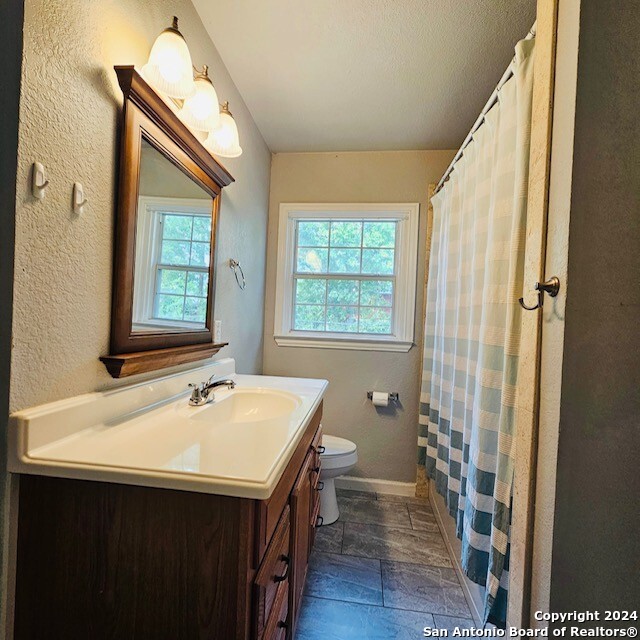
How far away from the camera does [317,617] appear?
52.4 inches

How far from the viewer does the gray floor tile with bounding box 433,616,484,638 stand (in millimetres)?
1314

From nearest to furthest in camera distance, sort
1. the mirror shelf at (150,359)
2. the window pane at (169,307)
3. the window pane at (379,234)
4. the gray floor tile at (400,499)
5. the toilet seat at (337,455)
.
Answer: the mirror shelf at (150,359) < the window pane at (169,307) < the toilet seat at (337,455) < the gray floor tile at (400,499) < the window pane at (379,234)

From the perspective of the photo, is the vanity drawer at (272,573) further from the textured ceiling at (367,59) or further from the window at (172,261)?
the textured ceiling at (367,59)

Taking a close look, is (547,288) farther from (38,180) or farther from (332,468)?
(332,468)

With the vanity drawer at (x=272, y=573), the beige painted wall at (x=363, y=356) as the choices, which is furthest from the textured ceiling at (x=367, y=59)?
the vanity drawer at (x=272, y=573)

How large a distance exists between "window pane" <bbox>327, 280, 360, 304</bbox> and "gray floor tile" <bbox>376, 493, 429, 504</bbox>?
4.62ft

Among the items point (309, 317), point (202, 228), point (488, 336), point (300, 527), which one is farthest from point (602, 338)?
point (309, 317)

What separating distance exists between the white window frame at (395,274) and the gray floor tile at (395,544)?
1.12 meters

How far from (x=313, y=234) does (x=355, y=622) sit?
224cm

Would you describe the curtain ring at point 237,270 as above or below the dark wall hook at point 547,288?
above

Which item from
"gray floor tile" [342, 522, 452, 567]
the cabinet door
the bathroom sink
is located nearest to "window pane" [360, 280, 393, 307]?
the bathroom sink

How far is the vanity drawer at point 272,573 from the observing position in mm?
702

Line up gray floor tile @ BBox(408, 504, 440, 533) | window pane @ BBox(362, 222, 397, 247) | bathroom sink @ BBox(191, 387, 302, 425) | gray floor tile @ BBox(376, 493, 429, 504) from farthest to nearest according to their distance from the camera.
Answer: window pane @ BBox(362, 222, 397, 247)
gray floor tile @ BBox(376, 493, 429, 504)
gray floor tile @ BBox(408, 504, 440, 533)
bathroom sink @ BBox(191, 387, 302, 425)

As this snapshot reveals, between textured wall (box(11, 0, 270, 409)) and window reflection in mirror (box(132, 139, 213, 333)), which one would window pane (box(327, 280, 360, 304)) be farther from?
textured wall (box(11, 0, 270, 409))
